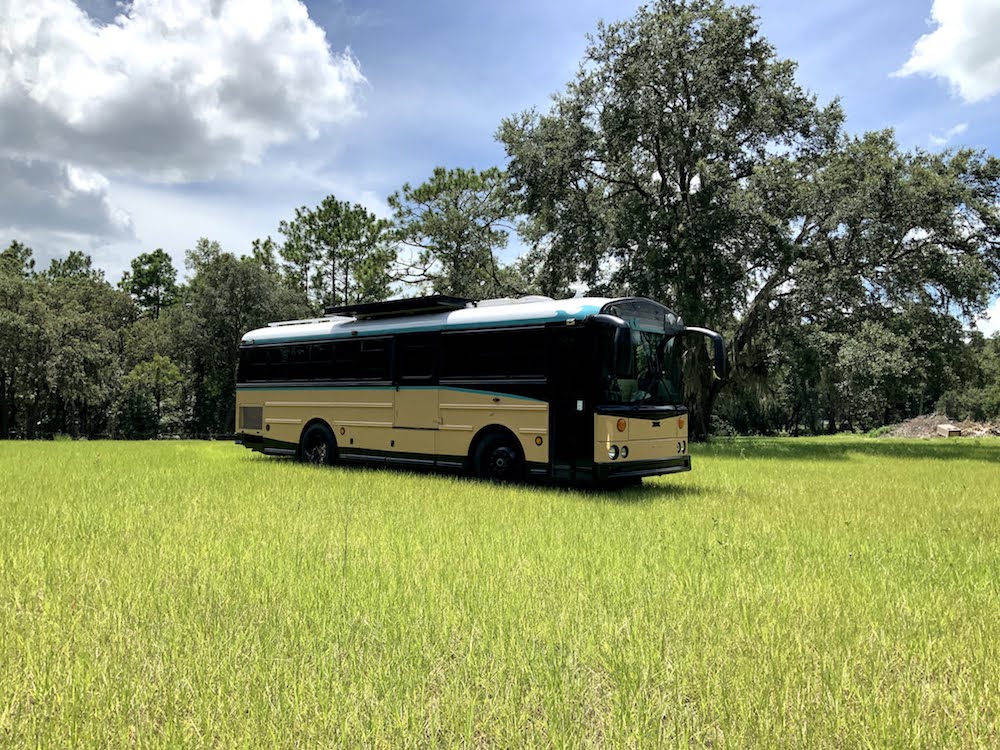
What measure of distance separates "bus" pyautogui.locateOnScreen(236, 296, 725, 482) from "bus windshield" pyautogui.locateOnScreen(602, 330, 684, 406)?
2 cm

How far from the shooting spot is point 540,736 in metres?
2.90

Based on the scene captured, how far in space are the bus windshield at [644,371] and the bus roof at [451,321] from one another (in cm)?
78

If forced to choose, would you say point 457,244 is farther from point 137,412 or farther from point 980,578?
point 980,578

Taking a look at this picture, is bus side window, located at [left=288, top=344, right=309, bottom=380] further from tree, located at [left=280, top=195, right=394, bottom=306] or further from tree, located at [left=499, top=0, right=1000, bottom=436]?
tree, located at [left=280, top=195, right=394, bottom=306]

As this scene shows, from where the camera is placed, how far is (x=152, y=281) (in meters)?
62.3

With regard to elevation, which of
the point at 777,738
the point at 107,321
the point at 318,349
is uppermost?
the point at 107,321

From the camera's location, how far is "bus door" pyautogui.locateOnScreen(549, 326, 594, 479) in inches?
416

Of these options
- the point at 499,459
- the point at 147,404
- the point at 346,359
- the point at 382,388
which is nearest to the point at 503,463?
the point at 499,459

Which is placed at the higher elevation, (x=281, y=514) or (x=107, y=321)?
(x=107, y=321)

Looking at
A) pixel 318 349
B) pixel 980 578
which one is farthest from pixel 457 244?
pixel 980 578

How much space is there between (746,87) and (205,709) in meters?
27.0

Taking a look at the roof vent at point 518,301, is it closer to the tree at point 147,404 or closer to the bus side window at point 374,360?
the bus side window at point 374,360

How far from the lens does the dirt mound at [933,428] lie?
178 ft

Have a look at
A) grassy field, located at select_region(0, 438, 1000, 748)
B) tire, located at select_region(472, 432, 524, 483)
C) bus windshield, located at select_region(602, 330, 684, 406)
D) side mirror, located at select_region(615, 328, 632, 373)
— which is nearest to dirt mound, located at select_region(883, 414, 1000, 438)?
bus windshield, located at select_region(602, 330, 684, 406)
